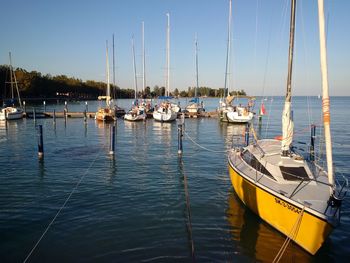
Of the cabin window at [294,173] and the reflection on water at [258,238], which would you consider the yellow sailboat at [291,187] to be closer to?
the cabin window at [294,173]

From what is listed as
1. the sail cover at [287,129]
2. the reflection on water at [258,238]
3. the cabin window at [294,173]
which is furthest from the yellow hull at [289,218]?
the sail cover at [287,129]

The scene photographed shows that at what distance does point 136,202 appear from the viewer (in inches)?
555

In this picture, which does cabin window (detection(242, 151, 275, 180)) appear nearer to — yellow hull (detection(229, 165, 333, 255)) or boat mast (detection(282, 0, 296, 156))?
yellow hull (detection(229, 165, 333, 255))

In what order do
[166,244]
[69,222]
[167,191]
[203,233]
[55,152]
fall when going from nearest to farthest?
[166,244] → [203,233] → [69,222] → [167,191] → [55,152]

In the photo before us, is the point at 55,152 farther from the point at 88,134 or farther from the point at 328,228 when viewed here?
the point at 328,228

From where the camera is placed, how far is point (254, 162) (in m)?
13.4

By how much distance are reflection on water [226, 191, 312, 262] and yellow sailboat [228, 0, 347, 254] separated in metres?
0.28

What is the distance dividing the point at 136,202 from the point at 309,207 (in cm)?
738

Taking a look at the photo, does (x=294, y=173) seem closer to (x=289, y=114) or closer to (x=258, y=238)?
(x=289, y=114)

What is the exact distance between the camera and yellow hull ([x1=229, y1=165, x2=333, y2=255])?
8758mm

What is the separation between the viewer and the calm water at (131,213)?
9.78 m

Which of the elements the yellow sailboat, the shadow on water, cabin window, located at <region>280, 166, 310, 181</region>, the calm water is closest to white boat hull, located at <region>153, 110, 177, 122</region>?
the calm water

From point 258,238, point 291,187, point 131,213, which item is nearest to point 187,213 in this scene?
point 131,213

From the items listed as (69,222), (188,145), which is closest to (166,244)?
(69,222)
